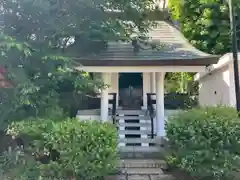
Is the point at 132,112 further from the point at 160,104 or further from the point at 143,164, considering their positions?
the point at 143,164

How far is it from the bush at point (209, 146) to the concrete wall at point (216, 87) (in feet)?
13.9

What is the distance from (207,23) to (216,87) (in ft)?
10.5

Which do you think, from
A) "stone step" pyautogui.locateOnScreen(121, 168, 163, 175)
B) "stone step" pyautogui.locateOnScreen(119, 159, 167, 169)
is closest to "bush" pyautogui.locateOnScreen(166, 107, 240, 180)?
"stone step" pyautogui.locateOnScreen(121, 168, 163, 175)

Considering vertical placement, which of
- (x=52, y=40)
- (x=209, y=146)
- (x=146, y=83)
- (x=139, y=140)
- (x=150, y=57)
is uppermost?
(x=52, y=40)

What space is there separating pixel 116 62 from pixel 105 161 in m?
4.39

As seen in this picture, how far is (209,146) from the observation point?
654cm

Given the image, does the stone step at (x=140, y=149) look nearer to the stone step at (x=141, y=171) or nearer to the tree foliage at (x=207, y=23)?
the stone step at (x=141, y=171)

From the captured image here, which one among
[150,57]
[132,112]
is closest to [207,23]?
[150,57]

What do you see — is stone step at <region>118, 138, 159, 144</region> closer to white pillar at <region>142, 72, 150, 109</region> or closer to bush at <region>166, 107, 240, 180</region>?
white pillar at <region>142, 72, 150, 109</region>

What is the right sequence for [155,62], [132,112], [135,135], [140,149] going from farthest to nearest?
1. [132,112]
2. [135,135]
3. [140,149]
4. [155,62]

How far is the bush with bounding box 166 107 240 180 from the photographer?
6.49m

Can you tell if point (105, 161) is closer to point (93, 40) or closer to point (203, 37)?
point (93, 40)

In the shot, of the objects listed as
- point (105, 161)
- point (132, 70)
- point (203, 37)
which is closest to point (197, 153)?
point (105, 161)

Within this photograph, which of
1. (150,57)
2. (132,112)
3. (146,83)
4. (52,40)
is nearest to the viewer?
(52,40)
